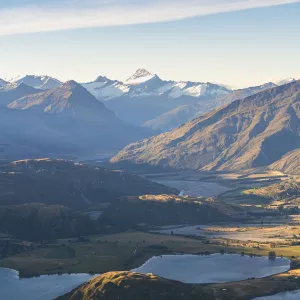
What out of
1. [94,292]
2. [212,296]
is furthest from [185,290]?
[94,292]

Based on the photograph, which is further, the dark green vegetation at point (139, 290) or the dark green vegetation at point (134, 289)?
the dark green vegetation at point (139, 290)

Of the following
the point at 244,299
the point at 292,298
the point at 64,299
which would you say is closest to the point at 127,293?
the point at 64,299

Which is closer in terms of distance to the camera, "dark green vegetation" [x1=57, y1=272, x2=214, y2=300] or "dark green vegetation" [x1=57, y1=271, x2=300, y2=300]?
"dark green vegetation" [x1=57, y1=272, x2=214, y2=300]

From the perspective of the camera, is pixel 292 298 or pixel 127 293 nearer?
pixel 127 293

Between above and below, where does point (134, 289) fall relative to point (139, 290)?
above

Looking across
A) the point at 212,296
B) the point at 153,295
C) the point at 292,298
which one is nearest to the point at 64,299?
the point at 153,295

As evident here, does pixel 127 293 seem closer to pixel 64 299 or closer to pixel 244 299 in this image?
pixel 64 299

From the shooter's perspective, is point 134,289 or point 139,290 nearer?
point 139,290

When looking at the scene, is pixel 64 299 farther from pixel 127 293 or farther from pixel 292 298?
pixel 292 298

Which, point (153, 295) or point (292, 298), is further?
point (292, 298)
